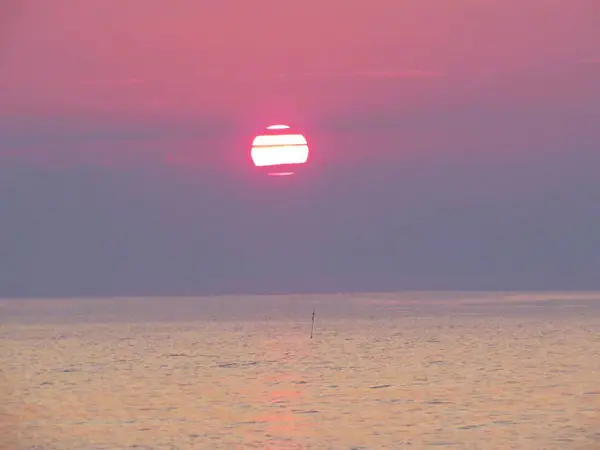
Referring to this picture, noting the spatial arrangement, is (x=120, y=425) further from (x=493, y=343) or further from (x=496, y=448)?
(x=493, y=343)

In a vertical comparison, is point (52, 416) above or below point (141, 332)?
below

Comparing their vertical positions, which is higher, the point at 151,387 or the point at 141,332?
the point at 141,332

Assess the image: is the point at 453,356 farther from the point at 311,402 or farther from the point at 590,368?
the point at 311,402

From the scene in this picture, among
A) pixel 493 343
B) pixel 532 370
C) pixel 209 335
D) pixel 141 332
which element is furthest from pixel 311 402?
pixel 141 332

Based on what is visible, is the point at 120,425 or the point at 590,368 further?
the point at 590,368

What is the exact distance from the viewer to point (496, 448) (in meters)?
54.1

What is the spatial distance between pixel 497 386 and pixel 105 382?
29359mm

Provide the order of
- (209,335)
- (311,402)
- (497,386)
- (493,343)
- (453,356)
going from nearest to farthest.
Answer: (311,402) < (497,386) < (453,356) < (493,343) < (209,335)

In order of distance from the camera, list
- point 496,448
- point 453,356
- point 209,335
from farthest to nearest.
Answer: point 209,335 → point 453,356 → point 496,448

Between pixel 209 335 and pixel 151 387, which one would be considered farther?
pixel 209 335

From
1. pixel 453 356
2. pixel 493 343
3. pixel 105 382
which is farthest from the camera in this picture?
pixel 493 343

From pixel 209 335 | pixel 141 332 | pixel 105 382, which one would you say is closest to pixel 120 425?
pixel 105 382

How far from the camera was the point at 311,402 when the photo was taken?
7325cm

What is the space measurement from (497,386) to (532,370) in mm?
13263
